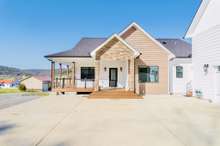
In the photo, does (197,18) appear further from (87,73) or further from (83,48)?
(83,48)

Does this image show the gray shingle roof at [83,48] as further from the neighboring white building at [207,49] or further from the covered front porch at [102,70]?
the neighboring white building at [207,49]

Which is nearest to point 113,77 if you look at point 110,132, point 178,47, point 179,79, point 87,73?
point 87,73

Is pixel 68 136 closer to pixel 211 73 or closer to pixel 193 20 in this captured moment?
pixel 211 73

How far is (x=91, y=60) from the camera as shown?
2108 centimetres

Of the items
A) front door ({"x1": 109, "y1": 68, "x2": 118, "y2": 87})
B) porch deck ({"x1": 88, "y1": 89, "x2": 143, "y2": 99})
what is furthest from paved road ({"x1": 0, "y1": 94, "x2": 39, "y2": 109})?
front door ({"x1": 109, "y1": 68, "x2": 118, "y2": 87})

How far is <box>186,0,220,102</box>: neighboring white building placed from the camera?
1423cm

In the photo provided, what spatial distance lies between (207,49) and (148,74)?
608cm

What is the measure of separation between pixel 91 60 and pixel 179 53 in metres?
9.43

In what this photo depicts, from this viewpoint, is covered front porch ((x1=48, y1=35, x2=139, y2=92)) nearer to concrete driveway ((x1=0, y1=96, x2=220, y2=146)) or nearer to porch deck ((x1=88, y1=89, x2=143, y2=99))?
porch deck ((x1=88, y1=89, x2=143, y2=99))

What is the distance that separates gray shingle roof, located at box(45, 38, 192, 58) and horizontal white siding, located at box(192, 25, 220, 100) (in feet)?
18.9

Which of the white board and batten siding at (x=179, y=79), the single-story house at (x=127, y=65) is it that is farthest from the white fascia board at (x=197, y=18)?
the white board and batten siding at (x=179, y=79)

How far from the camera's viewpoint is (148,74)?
2012 cm

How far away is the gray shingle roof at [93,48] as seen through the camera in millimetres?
20903

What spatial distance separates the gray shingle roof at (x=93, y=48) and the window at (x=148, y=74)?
14.0ft
